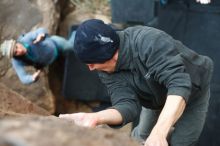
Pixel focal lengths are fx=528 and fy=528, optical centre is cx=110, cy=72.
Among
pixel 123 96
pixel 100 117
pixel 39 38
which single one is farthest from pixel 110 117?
pixel 39 38

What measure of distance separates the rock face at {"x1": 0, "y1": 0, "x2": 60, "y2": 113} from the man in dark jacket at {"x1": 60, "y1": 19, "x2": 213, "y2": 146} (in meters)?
2.41

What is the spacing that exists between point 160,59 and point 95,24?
244mm

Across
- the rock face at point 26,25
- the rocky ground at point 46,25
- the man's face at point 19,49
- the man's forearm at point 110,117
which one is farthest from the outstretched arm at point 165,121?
the rock face at point 26,25

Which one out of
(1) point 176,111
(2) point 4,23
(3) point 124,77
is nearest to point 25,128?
(1) point 176,111

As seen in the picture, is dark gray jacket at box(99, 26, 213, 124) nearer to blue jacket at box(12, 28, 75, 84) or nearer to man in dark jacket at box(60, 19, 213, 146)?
man in dark jacket at box(60, 19, 213, 146)

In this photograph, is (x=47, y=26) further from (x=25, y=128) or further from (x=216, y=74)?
(x=25, y=128)

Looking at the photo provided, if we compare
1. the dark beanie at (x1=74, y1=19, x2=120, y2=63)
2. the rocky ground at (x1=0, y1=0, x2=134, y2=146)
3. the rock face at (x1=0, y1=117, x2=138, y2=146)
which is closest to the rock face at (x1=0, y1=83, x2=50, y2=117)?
the rocky ground at (x1=0, y1=0, x2=134, y2=146)

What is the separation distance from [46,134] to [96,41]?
1.07 metres

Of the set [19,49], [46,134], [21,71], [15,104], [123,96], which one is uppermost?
[46,134]

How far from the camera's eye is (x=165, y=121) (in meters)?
1.64

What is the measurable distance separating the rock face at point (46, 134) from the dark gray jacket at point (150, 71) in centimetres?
97

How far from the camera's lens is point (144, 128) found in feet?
7.75

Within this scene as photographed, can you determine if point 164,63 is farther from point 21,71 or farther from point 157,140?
point 21,71

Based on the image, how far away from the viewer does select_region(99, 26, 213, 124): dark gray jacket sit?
1.74m
